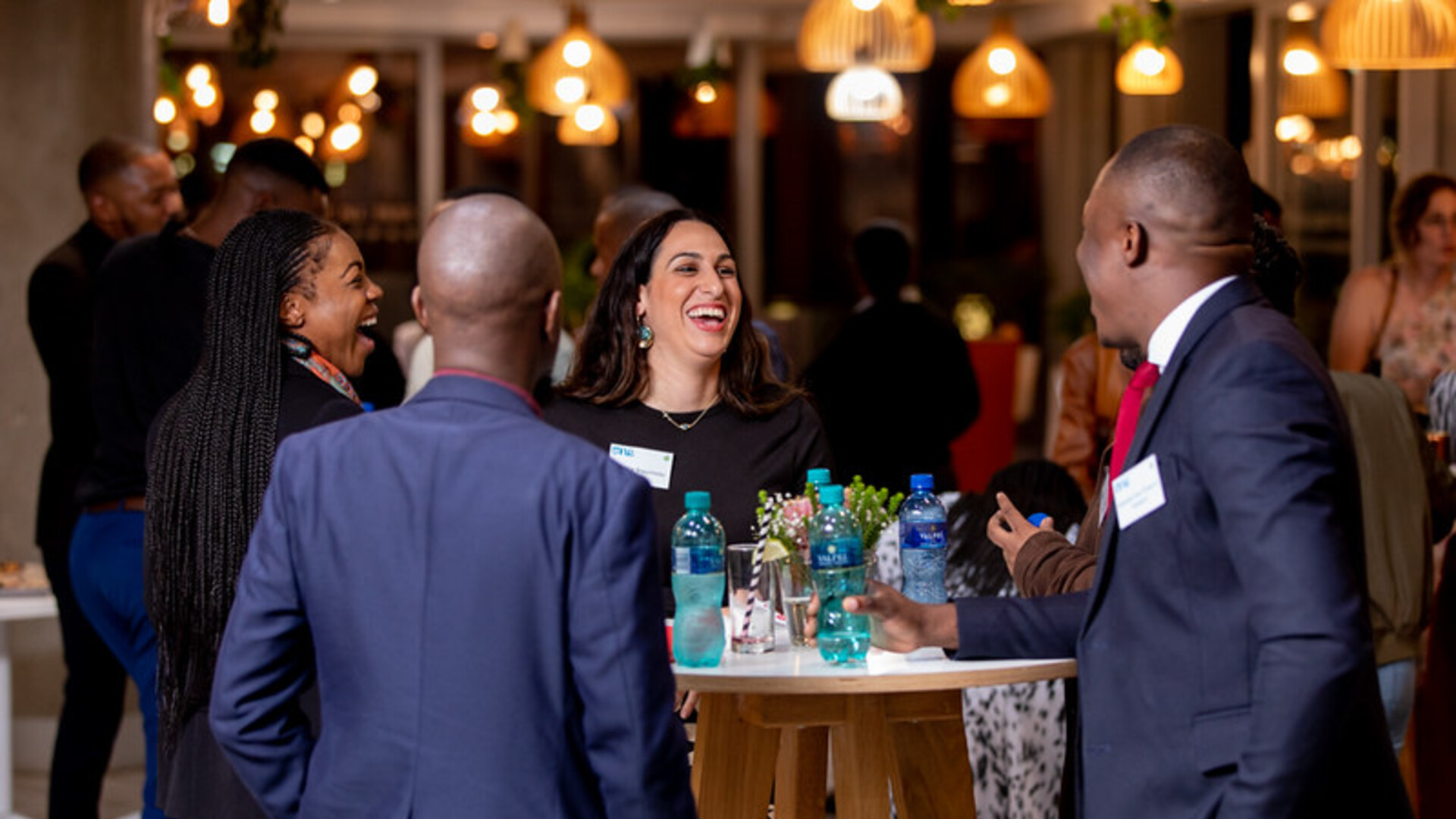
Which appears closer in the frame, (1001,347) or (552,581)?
(552,581)

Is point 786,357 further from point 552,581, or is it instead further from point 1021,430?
point 1021,430

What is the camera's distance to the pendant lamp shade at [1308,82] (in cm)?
968

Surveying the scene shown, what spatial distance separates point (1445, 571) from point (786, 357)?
1.78 m

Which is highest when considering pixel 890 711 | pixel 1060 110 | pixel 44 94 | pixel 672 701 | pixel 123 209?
pixel 1060 110

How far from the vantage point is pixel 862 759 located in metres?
3.17

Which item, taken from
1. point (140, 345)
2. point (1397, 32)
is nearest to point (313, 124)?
point (1397, 32)

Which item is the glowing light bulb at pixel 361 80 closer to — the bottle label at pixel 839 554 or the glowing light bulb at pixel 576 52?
the glowing light bulb at pixel 576 52

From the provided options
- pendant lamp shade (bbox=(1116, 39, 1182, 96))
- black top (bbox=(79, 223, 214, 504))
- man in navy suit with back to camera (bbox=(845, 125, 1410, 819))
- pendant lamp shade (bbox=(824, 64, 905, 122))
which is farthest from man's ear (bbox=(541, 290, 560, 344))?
pendant lamp shade (bbox=(824, 64, 905, 122))

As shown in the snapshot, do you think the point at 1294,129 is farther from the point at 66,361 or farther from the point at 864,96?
the point at 66,361

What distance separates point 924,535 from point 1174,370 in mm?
1020

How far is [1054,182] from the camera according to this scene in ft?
41.2

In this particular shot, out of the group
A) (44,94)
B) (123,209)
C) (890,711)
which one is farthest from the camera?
(44,94)

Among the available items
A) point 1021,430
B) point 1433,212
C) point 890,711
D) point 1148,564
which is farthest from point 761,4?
point 1148,564

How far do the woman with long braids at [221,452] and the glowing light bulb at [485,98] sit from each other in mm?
8533
